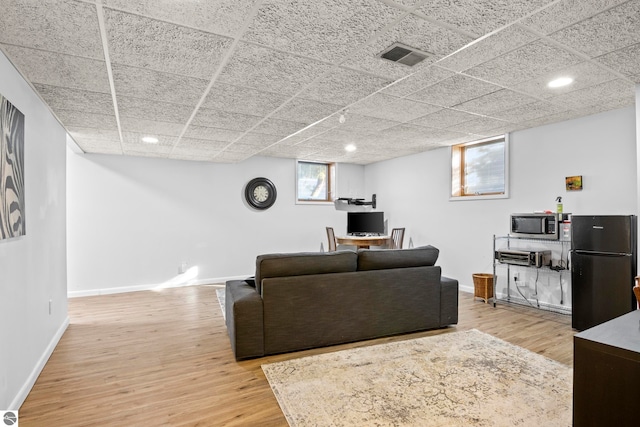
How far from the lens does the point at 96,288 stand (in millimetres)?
5559

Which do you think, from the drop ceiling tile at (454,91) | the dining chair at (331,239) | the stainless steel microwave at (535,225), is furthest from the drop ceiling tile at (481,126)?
the dining chair at (331,239)

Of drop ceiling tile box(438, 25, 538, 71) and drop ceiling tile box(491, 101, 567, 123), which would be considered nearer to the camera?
drop ceiling tile box(438, 25, 538, 71)

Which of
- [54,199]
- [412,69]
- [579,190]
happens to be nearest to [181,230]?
[54,199]

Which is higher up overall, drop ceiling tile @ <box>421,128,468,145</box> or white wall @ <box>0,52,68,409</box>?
drop ceiling tile @ <box>421,128,468,145</box>

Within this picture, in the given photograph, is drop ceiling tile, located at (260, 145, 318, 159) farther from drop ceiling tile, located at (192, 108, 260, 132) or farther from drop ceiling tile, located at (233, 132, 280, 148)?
drop ceiling tile, located at (192, 108, 260, 132)

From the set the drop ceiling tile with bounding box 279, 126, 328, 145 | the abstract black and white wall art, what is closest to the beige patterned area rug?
the abstract black and white wall art

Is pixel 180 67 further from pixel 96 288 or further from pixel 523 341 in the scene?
pixel 96 288

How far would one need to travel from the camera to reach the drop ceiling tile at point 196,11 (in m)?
1.68

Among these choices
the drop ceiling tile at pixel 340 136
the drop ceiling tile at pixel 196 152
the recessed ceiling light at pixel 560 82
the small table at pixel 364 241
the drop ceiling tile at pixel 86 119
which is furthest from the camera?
the small table at pixel 364 241

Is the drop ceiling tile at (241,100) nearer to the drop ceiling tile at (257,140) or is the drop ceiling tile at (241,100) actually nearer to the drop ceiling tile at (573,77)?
the drop ceiling tile at (257,140)

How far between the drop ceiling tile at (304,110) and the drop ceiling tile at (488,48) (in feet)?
3.90

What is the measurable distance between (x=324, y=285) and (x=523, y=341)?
204 cm

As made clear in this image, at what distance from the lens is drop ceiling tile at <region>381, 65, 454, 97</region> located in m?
2.72

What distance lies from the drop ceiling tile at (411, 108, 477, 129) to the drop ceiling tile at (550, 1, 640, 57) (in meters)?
1.51
